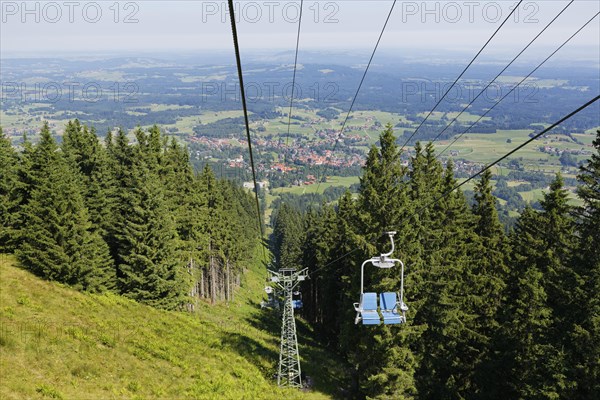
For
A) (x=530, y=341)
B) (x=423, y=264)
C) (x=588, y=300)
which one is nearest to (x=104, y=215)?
(x=423, y=264)

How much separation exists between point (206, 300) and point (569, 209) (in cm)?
3648

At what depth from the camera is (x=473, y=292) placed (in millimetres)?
25766

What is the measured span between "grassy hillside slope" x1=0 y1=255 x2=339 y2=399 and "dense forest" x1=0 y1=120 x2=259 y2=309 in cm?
176

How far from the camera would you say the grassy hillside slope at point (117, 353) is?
51.2 feet

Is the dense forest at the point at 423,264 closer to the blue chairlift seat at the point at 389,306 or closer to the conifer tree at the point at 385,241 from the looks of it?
the conifer tree at the point at 385,241

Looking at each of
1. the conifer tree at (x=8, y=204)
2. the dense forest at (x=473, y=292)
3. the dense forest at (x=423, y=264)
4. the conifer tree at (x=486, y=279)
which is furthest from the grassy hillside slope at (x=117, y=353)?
the conifer tree at (x=486, y=279)

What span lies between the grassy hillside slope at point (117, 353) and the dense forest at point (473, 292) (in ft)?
20.9

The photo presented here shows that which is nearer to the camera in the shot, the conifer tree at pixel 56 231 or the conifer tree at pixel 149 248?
the conifer tree at pixel 56 231

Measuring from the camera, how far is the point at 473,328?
25.5 m

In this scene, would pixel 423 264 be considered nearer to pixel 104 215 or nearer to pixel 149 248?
pixel 149 248

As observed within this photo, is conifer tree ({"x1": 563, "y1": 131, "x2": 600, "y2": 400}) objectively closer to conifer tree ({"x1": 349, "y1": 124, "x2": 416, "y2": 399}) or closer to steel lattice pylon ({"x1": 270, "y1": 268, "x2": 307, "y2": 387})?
conifer tree ({"x1": 349, "y1": 124, "x2": 416, "y2": 399})

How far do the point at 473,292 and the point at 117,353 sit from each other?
67.5ft

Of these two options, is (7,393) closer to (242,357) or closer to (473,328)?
(242,357)

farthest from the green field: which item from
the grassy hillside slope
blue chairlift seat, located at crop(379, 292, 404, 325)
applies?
blue chairlift seat, located at crop(379, 292, 404, 325)
